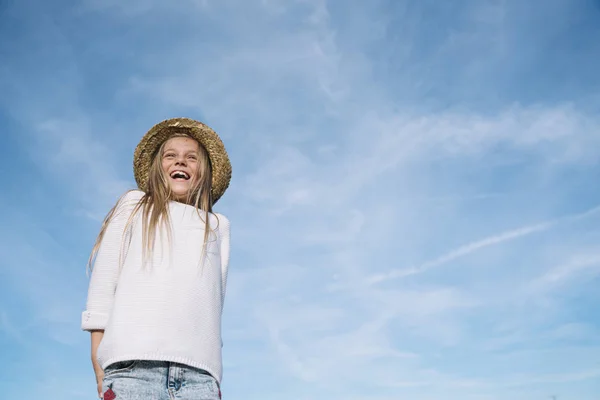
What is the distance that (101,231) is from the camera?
450 cm

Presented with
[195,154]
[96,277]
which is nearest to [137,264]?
[96,277]

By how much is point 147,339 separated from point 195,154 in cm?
205

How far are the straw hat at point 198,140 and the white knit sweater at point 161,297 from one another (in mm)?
935

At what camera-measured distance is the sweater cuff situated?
13.2 feet

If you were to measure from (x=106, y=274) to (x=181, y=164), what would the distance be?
132 cm

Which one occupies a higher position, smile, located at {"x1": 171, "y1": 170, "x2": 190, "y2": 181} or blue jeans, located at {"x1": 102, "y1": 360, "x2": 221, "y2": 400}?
smile, located at {"x1": 171, "y1": 170, "x2": 190, "y2": 181}

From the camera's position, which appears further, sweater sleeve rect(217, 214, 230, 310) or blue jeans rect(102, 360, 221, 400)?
sweater sleeve rect(217, 214, 230, 310)

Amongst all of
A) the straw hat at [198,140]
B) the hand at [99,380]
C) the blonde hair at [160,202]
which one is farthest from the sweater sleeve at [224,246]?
the hand at [99,380]

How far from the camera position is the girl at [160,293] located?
3.75 m

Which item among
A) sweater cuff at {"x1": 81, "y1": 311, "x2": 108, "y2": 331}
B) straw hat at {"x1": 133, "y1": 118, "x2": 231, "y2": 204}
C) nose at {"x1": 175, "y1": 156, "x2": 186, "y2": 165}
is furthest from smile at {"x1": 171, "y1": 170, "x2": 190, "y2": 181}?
sweater cuff at {"x1": 81, "y1": 311, "x2": 108, "y2": 331}

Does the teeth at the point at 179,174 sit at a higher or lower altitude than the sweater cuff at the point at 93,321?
higher

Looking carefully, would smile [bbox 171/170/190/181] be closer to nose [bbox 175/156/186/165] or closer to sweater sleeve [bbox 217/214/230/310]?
nose [bbox 175/156/186/165]

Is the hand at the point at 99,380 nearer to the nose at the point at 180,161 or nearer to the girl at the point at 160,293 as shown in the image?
the girl at the point at 160,293

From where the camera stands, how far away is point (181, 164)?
5.12 m
